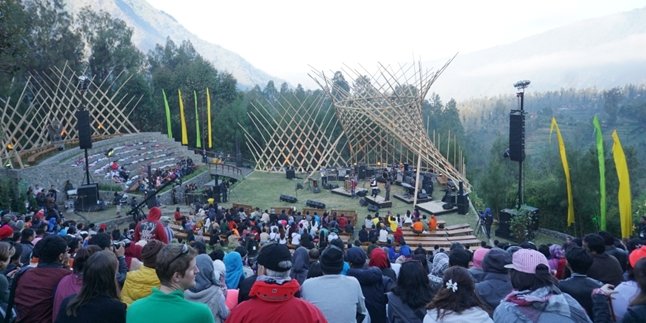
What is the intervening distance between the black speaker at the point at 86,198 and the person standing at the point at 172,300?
13893mm

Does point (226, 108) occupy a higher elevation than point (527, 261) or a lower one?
higher

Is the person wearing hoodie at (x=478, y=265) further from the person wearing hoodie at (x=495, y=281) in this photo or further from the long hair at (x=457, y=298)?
the long hair at (x=457, y=298)

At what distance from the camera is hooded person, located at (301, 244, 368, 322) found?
3035 mm

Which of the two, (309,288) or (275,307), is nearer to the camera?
(275,307)

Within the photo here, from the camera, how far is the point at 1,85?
20109mm

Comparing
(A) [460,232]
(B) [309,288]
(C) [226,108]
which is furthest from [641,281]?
(C) [226,108]

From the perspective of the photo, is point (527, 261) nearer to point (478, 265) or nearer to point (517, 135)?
point (478, 265)

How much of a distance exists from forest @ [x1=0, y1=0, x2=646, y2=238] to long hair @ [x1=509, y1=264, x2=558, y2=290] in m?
12.4

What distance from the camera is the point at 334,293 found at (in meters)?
3.06

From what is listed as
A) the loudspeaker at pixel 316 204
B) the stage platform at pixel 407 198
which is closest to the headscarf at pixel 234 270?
the loudspeaker at pixel 316 204

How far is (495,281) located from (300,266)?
179 centimetres

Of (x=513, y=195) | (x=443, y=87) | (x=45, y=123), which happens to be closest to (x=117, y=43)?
(x=45, y=123)

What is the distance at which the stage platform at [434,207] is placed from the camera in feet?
48.3

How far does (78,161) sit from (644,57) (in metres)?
166
